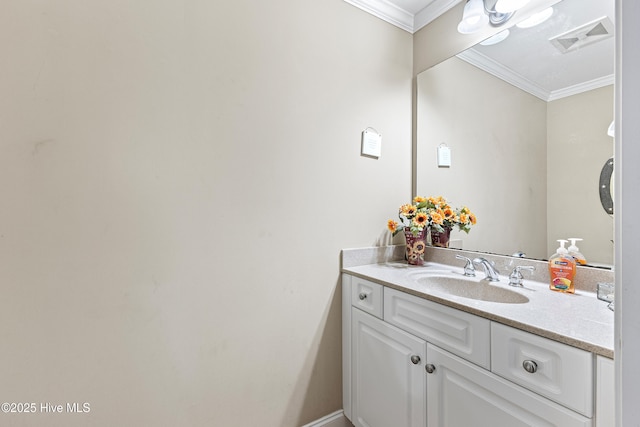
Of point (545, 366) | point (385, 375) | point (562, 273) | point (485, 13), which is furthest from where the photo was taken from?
point (485, 13)

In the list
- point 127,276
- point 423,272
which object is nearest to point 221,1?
point 127,276

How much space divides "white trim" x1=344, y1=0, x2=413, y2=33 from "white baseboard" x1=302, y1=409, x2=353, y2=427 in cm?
221

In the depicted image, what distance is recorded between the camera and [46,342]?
911 millimetres

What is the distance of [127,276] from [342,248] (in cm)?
96

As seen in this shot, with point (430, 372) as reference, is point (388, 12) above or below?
above

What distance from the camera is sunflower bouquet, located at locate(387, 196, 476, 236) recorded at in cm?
155

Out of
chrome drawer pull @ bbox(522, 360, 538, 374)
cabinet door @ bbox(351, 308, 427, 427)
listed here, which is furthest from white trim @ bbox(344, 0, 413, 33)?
chrome drawer pull @ bbox(522, 360, 538, 374)

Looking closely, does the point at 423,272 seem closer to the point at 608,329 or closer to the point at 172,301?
the point at 608,329

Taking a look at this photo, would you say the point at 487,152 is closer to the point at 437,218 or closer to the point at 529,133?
the point at 529,133

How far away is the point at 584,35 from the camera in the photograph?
3.71 ft

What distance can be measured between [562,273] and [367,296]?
0.78 metres

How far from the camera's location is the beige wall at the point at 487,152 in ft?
4.26

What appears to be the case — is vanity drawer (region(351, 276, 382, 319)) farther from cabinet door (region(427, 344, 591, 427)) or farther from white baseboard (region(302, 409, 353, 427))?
white baseboard (region(302, 409, 353, 427))

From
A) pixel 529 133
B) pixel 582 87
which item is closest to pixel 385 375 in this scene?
pixel 529 133
